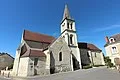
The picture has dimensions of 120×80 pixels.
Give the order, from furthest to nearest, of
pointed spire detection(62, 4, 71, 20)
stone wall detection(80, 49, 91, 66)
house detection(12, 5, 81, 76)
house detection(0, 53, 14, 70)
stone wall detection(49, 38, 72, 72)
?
house detection(0, 53, 14, 70), pointed spire detection(62, 4, 71, 20), stone wall detection(80, 49, 91, 66), stone wall detection(49, 38, 72, 72), house detection(12, 5, 81, 76)

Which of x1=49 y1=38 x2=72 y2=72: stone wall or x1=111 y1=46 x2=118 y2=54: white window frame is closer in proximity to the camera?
x1=49 y1=38 x2=72 y2=72: stone wall

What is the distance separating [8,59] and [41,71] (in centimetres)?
2314

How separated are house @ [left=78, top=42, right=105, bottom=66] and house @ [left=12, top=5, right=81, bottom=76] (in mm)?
4007

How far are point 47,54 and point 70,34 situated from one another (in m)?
9.85

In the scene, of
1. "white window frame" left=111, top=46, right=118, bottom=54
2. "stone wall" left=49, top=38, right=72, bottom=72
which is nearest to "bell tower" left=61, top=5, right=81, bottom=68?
"stone wall" left=49, top=38, right=72, bottom=72

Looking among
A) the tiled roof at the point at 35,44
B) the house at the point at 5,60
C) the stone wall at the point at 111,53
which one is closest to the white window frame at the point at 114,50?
the stone wall at the point at 111,53

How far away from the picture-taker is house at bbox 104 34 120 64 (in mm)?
26497

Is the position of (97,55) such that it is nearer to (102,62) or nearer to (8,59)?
(102,62)

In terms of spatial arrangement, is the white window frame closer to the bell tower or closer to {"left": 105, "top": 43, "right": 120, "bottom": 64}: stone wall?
{"left": 105, "top": 43, "right": 120, "bottom": 64}: stone wall

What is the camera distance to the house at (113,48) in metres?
26.5

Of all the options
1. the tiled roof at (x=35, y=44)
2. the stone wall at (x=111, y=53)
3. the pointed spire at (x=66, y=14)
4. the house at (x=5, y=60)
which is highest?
the pointed spire at (x=66, y=14)

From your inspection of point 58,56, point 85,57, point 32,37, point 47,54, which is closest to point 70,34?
point 58,56

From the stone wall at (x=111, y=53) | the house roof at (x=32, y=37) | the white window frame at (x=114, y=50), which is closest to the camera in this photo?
the house roof at (x=32, y=37)

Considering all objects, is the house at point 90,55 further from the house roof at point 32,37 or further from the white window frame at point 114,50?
the house roof at point 32,37
